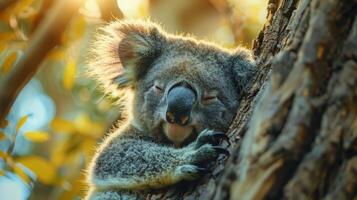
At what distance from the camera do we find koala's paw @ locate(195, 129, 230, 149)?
2787 millimetres

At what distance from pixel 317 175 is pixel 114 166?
193 centimetres

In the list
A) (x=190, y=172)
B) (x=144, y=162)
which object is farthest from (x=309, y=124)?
(x=144, y=162)

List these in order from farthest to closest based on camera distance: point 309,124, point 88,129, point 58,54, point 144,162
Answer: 1. point 88,129
2. point 58,54
3. point 144,162
4. point 309,124

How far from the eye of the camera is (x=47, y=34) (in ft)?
10.5

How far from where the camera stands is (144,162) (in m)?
3.29

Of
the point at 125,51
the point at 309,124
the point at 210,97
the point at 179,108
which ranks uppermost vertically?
the point at 125,51

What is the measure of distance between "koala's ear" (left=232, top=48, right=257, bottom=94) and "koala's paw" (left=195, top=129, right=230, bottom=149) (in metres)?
0.55

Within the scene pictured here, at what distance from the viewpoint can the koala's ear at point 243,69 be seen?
342cm

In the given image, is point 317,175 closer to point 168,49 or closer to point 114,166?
point 114,166

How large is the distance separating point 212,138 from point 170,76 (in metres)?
0.85

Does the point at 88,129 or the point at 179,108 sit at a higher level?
the point at 88,129

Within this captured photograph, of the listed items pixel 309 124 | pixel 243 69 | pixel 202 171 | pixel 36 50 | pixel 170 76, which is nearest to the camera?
pixel 309 124

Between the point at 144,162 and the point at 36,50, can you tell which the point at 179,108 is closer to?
the point at 144,162

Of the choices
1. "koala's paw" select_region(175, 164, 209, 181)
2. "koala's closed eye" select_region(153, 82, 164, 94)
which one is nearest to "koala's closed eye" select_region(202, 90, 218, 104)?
"koala's closed eye" select_region(153, 82, 164, 94)
